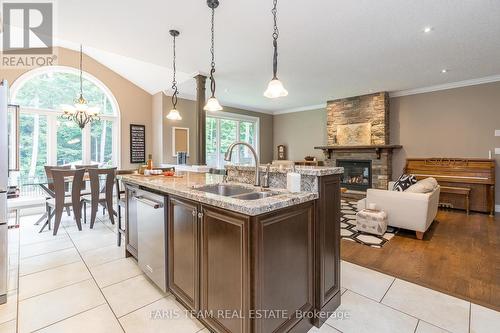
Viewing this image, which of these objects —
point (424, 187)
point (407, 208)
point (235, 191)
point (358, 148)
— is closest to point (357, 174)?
point (358, 148)

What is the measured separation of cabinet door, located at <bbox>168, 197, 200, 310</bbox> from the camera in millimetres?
1631

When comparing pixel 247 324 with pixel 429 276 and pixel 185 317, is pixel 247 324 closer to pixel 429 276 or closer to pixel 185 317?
pixel 185 317

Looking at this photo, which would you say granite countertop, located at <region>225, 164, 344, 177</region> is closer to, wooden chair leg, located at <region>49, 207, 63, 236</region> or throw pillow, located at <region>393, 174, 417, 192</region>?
throw pillow, located at <region>393, 174, 417, 192</region>

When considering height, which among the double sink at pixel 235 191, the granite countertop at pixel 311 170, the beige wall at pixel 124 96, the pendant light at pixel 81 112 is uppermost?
the beige wall at pixel 124 96

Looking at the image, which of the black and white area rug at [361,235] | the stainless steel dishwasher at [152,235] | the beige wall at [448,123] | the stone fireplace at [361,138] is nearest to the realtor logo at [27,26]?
the stainless steel dishwasher at [152,235]

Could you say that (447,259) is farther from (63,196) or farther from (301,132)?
(301,132)

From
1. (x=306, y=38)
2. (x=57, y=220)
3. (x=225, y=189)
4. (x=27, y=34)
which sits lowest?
(x=57, y=220)

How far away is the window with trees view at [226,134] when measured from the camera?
723 centimetres

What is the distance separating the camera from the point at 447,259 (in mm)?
2656

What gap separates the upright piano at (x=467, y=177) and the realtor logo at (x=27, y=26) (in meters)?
7.42

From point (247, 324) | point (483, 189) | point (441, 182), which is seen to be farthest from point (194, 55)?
point (483, 189)

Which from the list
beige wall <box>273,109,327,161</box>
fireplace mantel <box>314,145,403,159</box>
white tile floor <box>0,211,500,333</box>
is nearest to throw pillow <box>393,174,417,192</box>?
fireplace mantel <box>314,145,403,159</box>

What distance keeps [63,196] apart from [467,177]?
7.55m

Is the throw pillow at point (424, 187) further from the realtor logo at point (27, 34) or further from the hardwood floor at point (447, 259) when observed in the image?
the realtor logo at point (27, 34)
